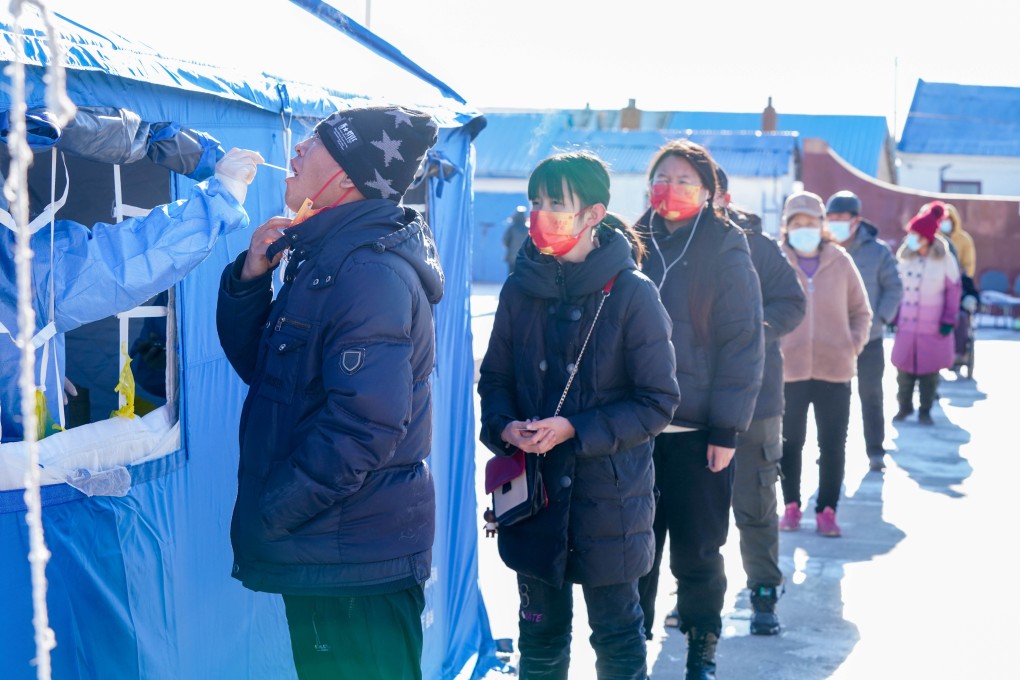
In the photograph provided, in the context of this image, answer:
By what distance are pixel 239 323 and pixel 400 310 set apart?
18.7 inches

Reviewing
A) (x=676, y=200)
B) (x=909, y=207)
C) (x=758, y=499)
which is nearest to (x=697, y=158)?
(x=676, y=200)

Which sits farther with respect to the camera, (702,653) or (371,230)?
(702,653)

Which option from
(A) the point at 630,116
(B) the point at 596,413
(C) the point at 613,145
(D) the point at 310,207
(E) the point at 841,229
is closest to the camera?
(D) the point at 310,207

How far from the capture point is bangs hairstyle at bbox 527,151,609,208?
11.8 ft

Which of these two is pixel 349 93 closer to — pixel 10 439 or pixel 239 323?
pixel 239 323

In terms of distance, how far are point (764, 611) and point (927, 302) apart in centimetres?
630

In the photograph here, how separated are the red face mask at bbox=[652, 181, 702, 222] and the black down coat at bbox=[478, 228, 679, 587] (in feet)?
2.63

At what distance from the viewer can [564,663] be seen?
12.1ft

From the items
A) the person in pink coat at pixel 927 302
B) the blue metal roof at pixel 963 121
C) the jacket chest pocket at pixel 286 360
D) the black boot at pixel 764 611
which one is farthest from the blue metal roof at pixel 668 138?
the jacket chest pocket at pixel 286 360

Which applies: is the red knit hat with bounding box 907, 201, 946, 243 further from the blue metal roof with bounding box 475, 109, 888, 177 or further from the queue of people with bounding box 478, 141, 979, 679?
the blue metal roof with bounding box 475, 109, 888, 177

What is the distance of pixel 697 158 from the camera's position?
436 cm

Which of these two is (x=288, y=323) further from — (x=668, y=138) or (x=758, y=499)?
(x=668, y=138)

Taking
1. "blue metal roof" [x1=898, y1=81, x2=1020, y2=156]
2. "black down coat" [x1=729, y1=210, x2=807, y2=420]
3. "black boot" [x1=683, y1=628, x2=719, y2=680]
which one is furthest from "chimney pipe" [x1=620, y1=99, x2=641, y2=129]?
"black boot" [x1=683, y1=628, x2=719, y2=680]

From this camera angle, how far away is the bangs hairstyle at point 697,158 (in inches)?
171
